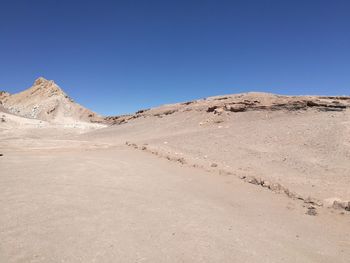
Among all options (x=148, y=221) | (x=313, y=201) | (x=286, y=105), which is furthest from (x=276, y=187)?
(x=286, y=105)

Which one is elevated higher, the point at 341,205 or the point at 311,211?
the point at 341,205

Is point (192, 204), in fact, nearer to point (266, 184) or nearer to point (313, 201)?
point (313, 201)

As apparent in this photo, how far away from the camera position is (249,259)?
4.17 metres

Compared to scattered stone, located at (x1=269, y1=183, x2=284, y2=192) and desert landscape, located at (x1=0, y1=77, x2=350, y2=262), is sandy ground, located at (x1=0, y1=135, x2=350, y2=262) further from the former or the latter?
scattered stone, located at (x1=269, y1=183, x2=284, y2=192)

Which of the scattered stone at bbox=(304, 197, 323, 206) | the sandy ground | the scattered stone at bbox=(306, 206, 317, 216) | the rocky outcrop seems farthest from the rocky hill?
the scattered stone at bbox=(306, 206, 317, 216)

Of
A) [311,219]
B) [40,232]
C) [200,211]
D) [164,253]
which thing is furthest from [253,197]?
[40,232]

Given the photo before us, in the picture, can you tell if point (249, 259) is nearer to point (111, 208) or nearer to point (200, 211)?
point (200, 211)

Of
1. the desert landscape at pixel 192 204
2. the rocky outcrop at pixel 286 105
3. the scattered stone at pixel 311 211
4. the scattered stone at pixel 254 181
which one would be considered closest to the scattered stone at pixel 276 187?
the desert landscape at pixel 192 204

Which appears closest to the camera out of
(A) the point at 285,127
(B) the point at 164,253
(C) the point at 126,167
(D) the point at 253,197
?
(B) the point at 164,253

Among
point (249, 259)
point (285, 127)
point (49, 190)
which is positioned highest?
point (285, 127)

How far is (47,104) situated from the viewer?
6500cm

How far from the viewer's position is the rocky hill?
6302cm

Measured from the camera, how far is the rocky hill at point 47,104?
63.0m

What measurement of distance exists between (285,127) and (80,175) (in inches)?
457
